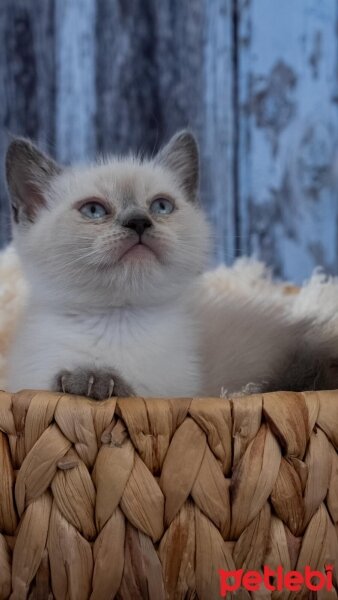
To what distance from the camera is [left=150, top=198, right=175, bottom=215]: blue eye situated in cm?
103

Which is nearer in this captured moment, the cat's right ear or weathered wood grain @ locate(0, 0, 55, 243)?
the cat's right ear

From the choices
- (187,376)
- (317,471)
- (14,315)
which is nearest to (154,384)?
(187,376)

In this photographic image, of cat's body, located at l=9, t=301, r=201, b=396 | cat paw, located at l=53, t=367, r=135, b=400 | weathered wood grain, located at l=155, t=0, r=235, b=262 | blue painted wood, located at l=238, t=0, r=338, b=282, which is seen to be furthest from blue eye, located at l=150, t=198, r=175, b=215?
blue painted wood, located at l=238, t=0, r=338, b=282

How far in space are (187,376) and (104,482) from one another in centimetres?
32

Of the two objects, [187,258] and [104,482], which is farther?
[187,258]

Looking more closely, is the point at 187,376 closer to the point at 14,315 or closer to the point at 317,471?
the point at 317,471

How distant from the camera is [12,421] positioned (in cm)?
74

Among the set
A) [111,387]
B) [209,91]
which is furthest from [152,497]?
[209,91]

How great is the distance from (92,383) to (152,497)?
0.56ft

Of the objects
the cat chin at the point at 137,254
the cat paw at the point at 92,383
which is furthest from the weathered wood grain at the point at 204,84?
the cat paw at the point at 92,383

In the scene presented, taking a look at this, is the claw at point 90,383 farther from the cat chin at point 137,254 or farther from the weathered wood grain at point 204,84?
the weathered wood grain at point 204,84

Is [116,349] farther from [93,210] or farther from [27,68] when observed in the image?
[27,68]

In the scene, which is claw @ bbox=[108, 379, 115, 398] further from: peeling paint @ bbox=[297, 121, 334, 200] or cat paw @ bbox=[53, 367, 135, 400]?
peeling paint @ bbox=[297, 121, 334, 200]

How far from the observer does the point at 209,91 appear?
6.33 ft
